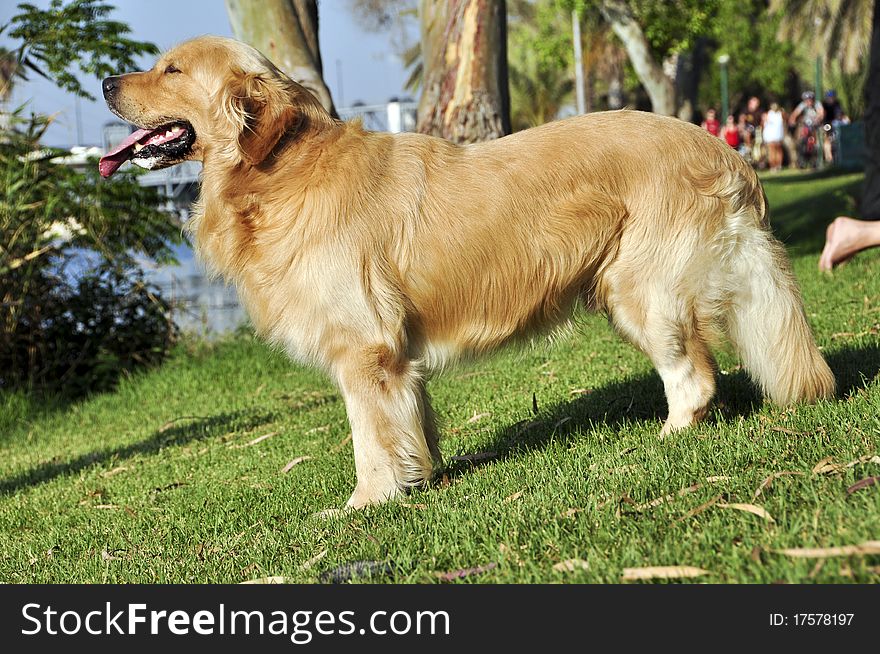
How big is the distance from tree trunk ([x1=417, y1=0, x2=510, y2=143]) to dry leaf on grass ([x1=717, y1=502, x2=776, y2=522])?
627 centimetres

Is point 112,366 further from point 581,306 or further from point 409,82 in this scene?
point 409,82

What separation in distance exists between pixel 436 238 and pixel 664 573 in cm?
201

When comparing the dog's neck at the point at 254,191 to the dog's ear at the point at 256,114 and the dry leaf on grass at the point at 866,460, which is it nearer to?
the dog's ear at the point at 256,114

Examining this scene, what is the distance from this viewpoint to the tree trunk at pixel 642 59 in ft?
81.6

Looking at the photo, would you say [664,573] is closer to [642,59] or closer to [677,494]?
[677,494]

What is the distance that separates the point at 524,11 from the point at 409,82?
771 centimetres

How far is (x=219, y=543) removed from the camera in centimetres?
413

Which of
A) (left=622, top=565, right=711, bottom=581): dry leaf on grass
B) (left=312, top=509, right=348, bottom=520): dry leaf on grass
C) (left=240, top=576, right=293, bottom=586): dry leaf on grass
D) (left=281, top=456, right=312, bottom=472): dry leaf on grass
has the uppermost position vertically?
(left=622, top=565, right=711, bottom=581): dry leaf on grass

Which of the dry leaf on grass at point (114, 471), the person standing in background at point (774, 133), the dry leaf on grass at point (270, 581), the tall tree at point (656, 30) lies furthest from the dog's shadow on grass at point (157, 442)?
the person standing in background at point (774, 133)

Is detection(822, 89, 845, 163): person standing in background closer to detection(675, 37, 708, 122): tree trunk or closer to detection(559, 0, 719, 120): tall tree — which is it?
detection(675, 37, 708, 122): tree trunk

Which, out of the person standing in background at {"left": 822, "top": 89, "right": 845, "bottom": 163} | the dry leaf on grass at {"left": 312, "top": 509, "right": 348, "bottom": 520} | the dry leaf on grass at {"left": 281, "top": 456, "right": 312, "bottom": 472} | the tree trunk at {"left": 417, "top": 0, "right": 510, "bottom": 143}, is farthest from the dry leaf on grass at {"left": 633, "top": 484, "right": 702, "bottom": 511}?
the person standing in background at {"left": 822, "top": 89, "right": 845, "bottom": 163}

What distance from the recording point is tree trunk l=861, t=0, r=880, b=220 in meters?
11.9

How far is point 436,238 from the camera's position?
4.23 metres

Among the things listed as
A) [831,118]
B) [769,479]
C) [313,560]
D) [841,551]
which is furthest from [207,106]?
[831,118]
